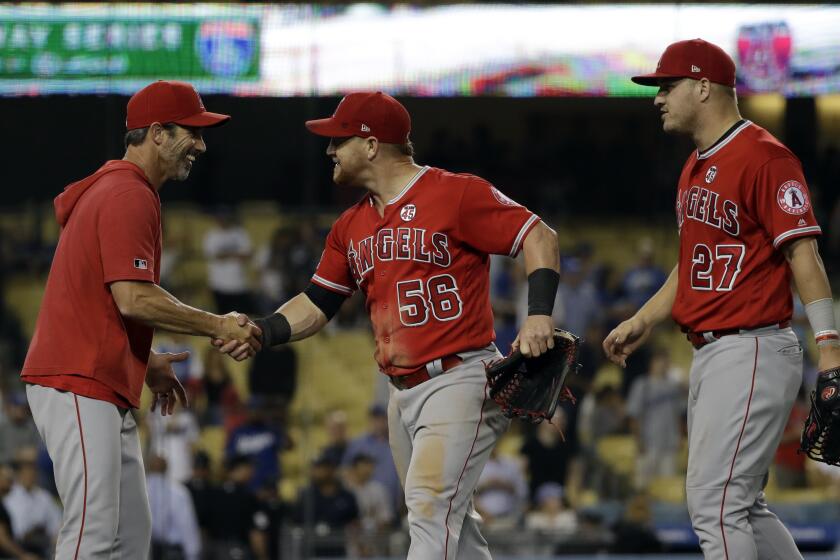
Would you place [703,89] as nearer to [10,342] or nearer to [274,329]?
[274,329]

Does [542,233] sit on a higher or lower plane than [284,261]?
higher

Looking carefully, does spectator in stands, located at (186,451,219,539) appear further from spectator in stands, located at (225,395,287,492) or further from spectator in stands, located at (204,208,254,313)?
spectator in stands, located at (204,208,254,313)

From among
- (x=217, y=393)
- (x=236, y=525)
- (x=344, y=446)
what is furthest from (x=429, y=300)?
(x=217, y=393)

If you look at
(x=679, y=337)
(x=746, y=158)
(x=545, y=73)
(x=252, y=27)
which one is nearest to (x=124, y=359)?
(x=746, y=158)

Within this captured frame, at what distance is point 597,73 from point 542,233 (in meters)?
5.34

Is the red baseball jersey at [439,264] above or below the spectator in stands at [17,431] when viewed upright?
above

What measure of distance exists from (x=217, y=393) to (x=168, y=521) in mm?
1383

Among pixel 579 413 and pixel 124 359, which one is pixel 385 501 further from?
pixel 124 359

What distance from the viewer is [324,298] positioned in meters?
4.93

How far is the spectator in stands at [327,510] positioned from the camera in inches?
360

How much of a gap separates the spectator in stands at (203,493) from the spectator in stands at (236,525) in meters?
0.02

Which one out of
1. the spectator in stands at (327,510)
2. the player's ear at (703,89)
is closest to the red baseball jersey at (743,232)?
the player's ear at (703,89)

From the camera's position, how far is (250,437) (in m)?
9.71

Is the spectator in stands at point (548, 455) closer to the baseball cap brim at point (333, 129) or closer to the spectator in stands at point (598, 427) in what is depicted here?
the spectator in stands at point (598, 427)
